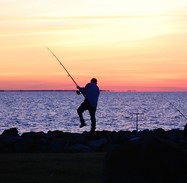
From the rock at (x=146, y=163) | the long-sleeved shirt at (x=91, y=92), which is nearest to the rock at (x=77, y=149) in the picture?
the long-sleeved shirt at (x=91, y=92)

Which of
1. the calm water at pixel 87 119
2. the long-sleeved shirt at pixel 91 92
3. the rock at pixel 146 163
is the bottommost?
the calm water at pixel 87 119

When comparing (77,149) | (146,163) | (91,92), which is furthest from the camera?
(91,92)

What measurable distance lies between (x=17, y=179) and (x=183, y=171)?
378 cm

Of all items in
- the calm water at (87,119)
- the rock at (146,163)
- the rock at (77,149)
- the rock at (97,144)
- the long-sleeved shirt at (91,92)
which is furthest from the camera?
the calm water at (87,119)

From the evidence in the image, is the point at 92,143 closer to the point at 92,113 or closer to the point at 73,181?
the point at 92,113

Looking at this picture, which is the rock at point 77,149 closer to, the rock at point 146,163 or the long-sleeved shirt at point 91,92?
the long-sleeved shirt at point 91,92

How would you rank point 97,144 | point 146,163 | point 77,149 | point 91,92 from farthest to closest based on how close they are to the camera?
1. point 91,92
2. point 97,144
3. point 77,149
4. point 146,163

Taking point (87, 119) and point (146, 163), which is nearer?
point (146, 163)

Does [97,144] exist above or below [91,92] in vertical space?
below

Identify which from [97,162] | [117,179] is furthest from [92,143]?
[117,179]

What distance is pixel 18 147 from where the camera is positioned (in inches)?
585

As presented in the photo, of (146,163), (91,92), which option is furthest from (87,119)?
(146,163)

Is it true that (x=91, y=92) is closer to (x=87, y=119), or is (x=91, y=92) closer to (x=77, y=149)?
(x=77, y=149)

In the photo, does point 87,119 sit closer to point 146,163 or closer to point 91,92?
point 91,92
